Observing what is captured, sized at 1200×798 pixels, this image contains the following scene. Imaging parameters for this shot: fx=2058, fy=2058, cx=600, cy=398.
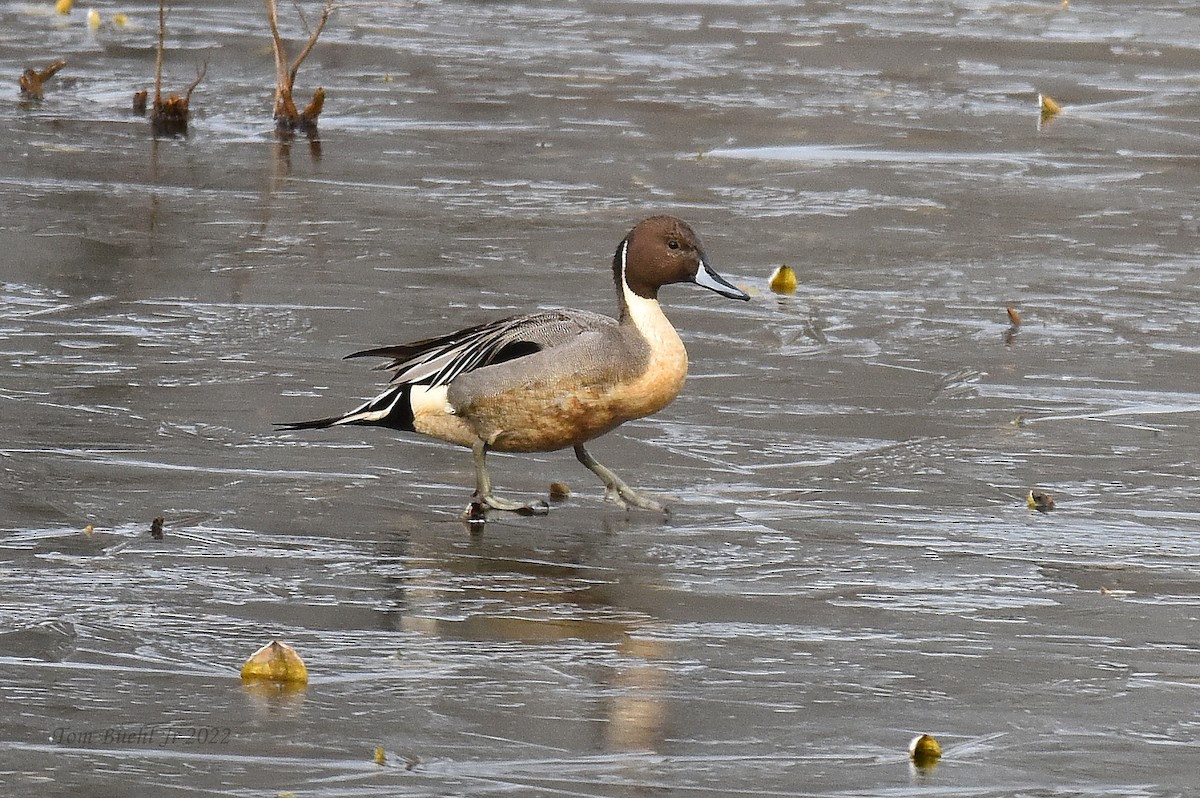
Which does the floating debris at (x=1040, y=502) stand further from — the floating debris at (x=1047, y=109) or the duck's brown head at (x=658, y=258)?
the floating debris at (x=1047, y=109)

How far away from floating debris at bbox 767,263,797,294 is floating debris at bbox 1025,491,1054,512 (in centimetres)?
301

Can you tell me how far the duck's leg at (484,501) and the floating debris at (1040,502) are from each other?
143 centimetres

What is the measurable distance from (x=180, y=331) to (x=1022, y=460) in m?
3.32

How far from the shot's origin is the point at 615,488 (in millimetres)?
6043

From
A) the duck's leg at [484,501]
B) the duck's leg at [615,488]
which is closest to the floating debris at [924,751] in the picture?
the duck's leg at [615,488]

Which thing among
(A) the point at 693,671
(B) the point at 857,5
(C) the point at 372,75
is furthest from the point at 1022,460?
(B) the point at 857,5

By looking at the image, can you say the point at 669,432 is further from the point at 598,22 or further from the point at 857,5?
the point at 857,5

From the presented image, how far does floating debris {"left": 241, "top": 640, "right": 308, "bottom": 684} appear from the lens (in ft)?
14.4

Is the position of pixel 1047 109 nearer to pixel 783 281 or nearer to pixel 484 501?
pixel 783 281

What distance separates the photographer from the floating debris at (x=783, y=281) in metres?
8.99

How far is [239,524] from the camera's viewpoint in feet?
18.7

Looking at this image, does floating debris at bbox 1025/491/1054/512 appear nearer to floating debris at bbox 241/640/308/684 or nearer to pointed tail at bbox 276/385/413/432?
pointed tail at bbox 276/385/413/432

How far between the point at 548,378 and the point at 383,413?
555 mm

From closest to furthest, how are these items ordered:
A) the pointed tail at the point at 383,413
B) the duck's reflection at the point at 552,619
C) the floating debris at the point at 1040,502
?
the duck's reflection at the point at 552,619, the floating debris at the point at 1040,502, the pointed tail at the point at 383,413
